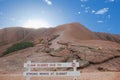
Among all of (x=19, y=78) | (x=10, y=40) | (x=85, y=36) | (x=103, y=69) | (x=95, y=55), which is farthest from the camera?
(x=10, y=40)

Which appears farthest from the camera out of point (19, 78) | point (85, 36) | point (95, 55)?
point (85, 36)

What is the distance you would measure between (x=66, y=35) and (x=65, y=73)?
26567 mm

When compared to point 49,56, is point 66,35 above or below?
above

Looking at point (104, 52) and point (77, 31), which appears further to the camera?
point (77, 31)

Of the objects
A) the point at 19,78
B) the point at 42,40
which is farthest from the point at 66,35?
the point at 19,78

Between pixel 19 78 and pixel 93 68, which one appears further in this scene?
pixel 93 68

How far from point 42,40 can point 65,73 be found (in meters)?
25.4

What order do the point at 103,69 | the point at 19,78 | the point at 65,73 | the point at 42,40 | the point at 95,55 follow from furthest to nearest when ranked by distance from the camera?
the point at 42,40
the point at 95,55
the point at 103,69
the point at 19,78
the point at 65,73

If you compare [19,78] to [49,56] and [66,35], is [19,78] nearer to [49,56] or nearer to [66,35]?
[49,56]

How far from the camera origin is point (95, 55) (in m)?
29.4

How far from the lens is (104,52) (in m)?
30.1

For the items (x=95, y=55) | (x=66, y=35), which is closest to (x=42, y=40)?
(x=66, y=35)

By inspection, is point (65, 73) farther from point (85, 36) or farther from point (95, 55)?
point (85, 36)

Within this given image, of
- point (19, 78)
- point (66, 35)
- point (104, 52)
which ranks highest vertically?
point (66, 35)
